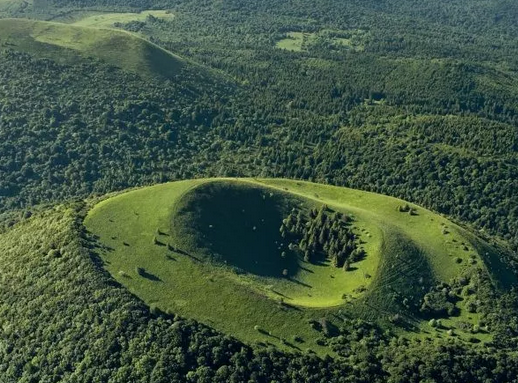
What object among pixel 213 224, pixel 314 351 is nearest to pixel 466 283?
pixel 314 351

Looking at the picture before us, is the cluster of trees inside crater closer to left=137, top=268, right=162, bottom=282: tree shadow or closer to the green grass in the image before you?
the green grass

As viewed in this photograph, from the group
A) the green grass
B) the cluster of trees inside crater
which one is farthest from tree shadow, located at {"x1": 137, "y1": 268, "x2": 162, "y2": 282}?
the cluster of trees inside crater

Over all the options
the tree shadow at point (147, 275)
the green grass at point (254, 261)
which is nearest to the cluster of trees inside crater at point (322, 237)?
the green grass at point (254, 261)

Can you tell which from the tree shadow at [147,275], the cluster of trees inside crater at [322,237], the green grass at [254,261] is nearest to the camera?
the green grass at [254,261]

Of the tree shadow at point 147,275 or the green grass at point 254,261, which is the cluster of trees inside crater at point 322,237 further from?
the tree shadow at point 147,275

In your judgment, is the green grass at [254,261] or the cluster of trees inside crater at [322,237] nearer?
the green grass at [254,261]

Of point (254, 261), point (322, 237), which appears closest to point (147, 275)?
point (254, 261)
